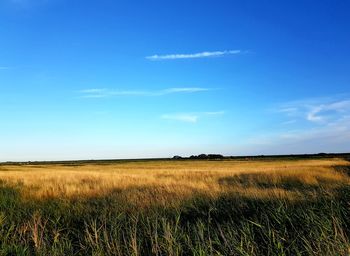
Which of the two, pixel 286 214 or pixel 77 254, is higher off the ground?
pixel 286 214

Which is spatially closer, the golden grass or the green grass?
the green grass

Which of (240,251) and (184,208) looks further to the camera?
(184,208)

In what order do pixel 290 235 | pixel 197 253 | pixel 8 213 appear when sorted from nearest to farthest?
pixel 197 253 < pixel 290 235 < pixel 8 213

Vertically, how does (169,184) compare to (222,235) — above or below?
above

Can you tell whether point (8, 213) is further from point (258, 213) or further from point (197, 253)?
point (197, 253)

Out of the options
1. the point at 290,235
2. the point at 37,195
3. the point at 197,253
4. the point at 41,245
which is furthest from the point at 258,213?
the point at 37,195

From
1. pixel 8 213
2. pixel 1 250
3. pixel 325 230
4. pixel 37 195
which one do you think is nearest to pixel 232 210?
pixel 325 230

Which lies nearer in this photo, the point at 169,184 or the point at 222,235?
the point at 222,235

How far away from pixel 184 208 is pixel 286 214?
312 centimetres

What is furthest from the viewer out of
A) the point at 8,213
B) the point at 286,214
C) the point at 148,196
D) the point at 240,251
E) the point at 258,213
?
the point at 148,196

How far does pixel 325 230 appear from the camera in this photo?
520 cm

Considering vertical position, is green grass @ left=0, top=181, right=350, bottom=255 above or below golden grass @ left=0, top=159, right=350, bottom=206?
below

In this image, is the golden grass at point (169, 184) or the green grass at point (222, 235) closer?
the green grass at point (222, 235)

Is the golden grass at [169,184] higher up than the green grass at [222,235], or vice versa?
the golden grass at [169,184]
